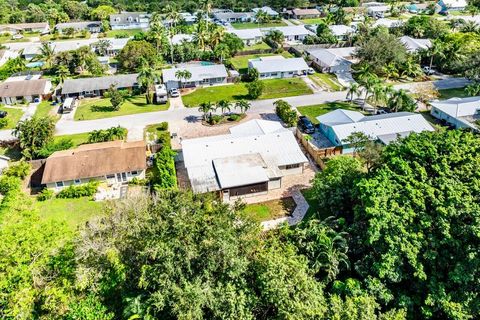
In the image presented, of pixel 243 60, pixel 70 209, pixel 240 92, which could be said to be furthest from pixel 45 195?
pixel 243 60

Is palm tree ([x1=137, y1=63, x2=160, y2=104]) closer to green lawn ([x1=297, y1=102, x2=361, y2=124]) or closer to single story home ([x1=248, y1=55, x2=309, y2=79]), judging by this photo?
single story home ([x1=248, y1=55, x2=309, y2=79])

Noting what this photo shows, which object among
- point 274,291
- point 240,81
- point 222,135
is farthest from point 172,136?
point 274,291

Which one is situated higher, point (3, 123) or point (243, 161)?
point (243, 161)

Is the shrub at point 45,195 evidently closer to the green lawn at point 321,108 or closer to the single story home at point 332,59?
the green lawn at point 321,108

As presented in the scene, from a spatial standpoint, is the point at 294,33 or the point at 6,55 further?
the point at 294,33

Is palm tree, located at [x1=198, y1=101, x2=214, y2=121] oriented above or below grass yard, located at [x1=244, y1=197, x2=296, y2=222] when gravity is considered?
above

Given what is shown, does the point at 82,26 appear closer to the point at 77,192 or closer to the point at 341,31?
the point at 341,31

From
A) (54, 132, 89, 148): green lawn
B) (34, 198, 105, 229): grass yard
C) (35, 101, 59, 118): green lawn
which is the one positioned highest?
(54, 132, 89, 148): green lawn

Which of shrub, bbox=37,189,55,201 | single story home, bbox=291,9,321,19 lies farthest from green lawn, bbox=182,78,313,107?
single story home, bbox=291,9,321,19
